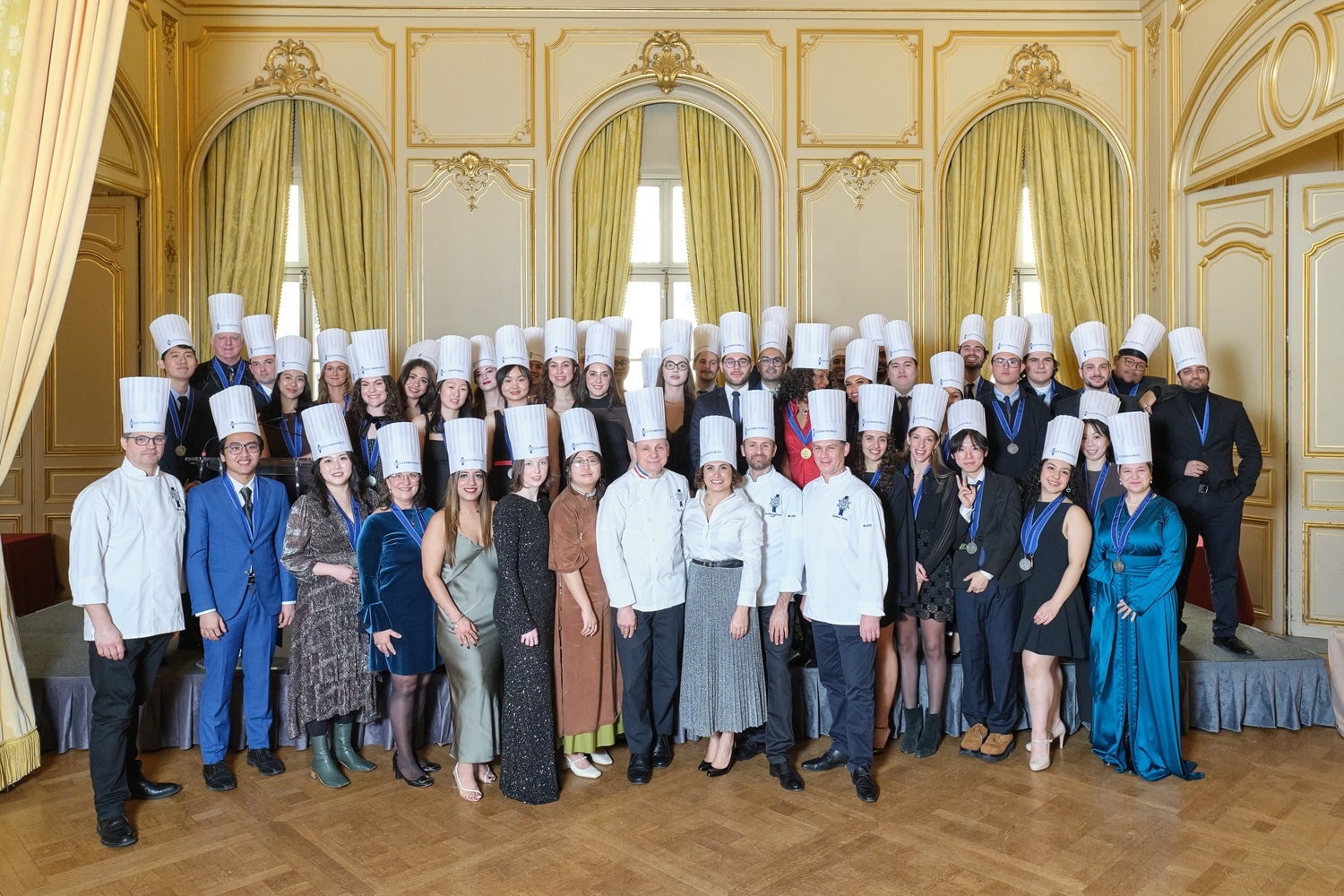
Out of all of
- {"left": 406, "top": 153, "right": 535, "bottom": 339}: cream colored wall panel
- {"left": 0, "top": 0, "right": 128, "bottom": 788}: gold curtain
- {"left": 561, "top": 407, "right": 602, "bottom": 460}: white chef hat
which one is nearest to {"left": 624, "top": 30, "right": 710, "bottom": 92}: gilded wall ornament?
{"left": 406, "top": 153, "right": 535, "bottom": 339}: cream colored wall panel

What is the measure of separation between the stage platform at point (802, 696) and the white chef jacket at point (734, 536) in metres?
0.76

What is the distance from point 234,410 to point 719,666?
1.99 metres

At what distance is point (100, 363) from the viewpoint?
6.73 meters

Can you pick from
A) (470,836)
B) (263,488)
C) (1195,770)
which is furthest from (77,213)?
(1195,770)

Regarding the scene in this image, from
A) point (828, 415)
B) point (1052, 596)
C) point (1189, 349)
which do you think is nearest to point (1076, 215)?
point (1189, 349)

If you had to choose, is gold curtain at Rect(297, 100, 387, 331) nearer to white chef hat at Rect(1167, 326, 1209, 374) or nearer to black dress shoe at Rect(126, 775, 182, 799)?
black dress shoe at Rect(126, 775, 182, 799)

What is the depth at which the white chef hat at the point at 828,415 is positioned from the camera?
3.65 m

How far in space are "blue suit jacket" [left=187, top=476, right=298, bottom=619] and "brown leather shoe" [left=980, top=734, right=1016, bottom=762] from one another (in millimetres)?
2738

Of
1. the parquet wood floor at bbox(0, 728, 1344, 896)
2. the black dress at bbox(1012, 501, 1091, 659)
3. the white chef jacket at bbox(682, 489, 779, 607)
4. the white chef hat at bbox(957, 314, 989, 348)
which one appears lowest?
the parquet wood floor at bbox(0, 728, 1344, 896)

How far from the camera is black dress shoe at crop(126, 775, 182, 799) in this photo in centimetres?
353

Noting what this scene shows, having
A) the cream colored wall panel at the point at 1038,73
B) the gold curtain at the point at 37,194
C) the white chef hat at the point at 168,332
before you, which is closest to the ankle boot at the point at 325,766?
the gold curtain at the point at 37,194

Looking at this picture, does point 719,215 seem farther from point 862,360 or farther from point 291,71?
point 291,71

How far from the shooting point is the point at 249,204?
6949mm

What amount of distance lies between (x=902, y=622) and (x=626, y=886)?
5.42 ft
